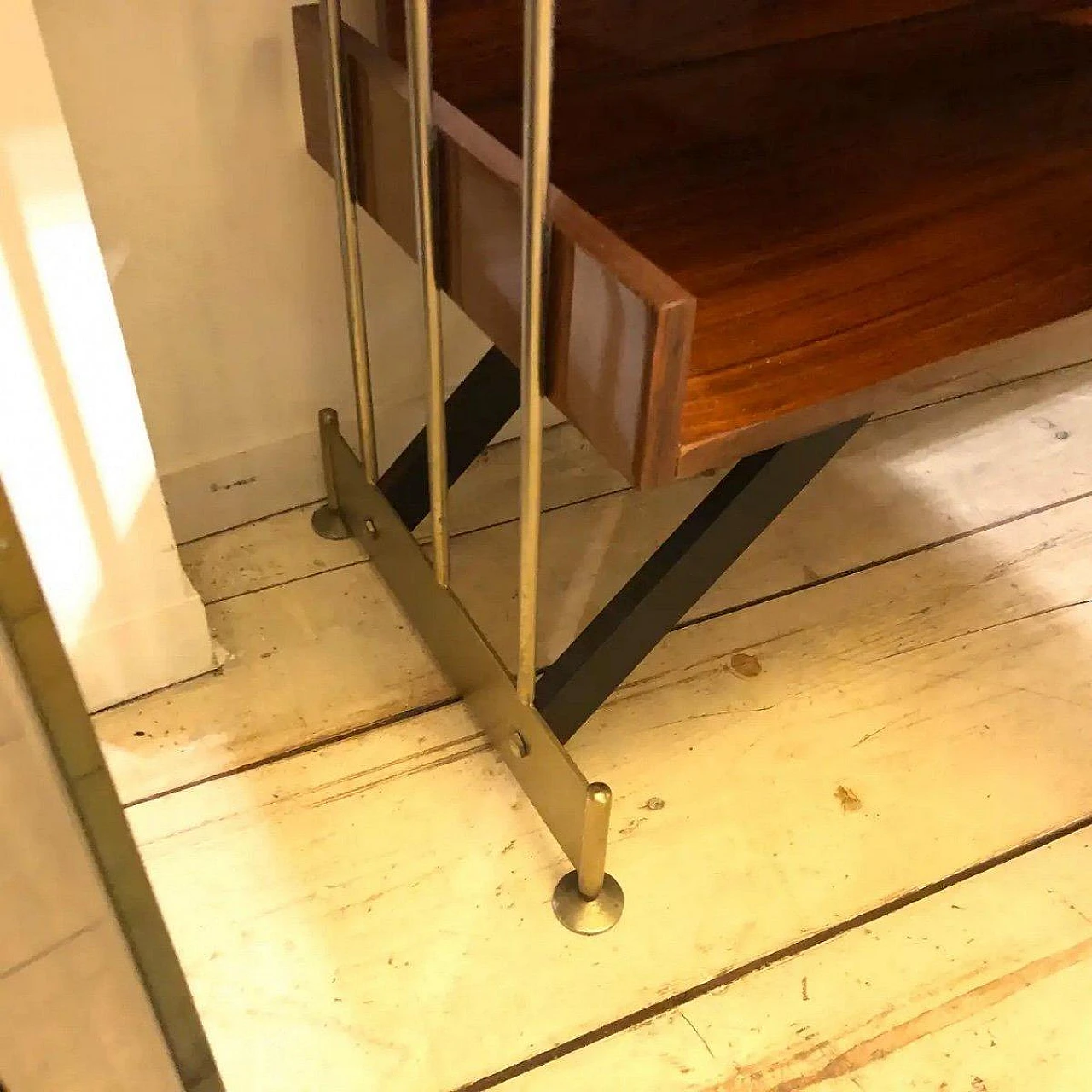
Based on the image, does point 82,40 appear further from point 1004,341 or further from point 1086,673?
point 1086,673

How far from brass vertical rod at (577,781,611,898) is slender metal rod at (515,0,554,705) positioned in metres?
0.11

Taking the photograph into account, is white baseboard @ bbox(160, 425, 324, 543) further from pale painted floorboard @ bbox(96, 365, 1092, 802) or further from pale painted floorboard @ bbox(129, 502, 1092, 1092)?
pale painted floorboard @ bbox(129, 502, 1092, 1092)

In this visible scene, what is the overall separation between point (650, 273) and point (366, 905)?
51 centimetres

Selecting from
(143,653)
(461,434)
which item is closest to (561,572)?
(461,434)

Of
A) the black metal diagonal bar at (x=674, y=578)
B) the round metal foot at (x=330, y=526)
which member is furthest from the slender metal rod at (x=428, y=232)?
the round metal foot at (x=330, y=526)

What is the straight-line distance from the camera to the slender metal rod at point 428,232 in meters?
0.60

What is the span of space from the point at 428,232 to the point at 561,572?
458mm

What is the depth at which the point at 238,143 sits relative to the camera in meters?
0.90

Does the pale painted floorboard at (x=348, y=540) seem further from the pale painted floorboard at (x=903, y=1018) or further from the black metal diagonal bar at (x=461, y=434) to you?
the pale painted floorboard at (x=903, y=1018)

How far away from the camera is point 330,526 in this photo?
1.10m

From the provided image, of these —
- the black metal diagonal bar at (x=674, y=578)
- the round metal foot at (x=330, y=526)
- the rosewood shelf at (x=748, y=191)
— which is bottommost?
the round metal foot at (x=330, y=526)

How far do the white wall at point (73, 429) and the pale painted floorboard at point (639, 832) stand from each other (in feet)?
0.45

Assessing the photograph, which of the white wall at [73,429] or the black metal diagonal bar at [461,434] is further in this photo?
the black metal diagonal bar at [461,434]

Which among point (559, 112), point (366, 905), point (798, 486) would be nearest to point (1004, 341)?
point (798, 486)
